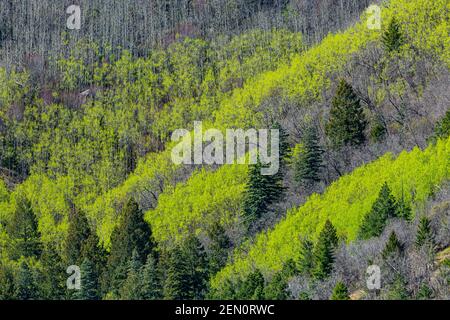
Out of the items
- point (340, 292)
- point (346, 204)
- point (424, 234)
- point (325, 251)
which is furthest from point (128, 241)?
point (424, 234)

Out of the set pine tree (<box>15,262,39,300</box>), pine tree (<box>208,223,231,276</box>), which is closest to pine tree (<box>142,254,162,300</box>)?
pine tree (<box>208,223,231,276</box>)

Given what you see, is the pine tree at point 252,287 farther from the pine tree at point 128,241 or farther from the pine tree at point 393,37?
the pine tree at point 393,37

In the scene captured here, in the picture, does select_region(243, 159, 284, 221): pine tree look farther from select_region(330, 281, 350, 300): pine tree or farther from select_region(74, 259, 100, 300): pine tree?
select_region(330, 281, 350, 300): pine tree

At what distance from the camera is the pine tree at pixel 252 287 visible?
66312 millimetres

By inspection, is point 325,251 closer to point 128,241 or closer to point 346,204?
point 346,204

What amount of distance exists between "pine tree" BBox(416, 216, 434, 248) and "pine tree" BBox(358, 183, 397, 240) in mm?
5742

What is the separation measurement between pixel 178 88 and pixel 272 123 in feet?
60.2

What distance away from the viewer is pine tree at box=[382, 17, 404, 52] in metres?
101

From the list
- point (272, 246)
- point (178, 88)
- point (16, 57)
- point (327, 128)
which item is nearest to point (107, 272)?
point (272, 246)

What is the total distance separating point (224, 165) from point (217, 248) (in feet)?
47.5

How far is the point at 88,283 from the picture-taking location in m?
79.7

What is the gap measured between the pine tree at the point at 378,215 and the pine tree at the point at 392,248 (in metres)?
5.24

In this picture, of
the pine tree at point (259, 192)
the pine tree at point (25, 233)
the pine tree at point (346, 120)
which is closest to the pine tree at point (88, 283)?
the pine tree at point (25, 233)

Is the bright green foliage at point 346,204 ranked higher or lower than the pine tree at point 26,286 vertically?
higher
